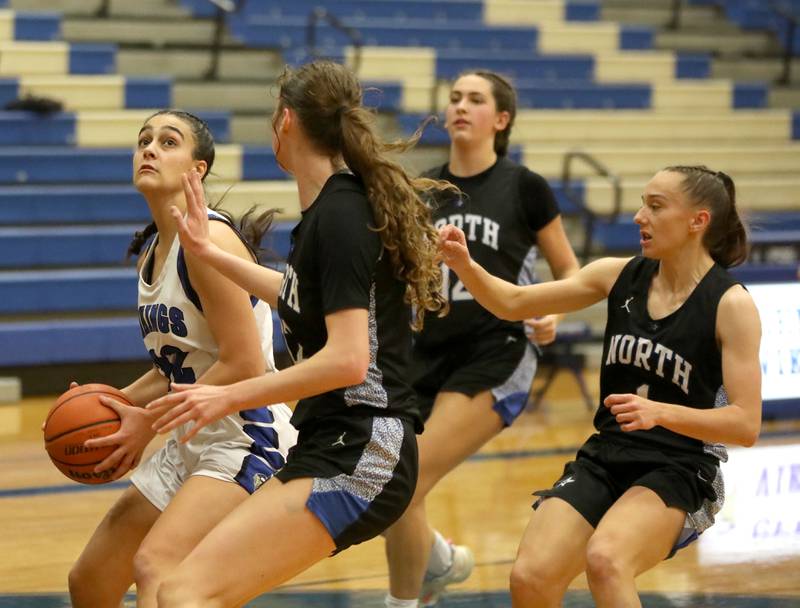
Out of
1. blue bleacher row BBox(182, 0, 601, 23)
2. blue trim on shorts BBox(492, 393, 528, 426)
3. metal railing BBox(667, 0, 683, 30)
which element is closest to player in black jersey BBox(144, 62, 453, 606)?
blue trim on shorts BBox(492, 393, 528, 426)

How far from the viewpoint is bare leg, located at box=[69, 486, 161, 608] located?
136 inches

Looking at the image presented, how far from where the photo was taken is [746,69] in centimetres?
1367

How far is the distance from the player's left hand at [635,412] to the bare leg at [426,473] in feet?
4.07

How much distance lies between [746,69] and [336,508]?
11.6 meters

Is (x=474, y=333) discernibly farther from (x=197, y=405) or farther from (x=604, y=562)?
(x=197, y=405)

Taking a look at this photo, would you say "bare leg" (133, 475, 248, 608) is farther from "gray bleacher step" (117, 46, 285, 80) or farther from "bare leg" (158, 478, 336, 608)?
"gray bleacher step" (117, 46, 285, 80)

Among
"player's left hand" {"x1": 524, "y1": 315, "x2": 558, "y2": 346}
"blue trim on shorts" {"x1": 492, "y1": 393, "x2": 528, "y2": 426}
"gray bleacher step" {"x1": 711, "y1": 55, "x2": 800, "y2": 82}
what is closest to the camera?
"blue trim on shorts" {"x1": 492, "y1": 393, "x2": 528, "y2": 426}

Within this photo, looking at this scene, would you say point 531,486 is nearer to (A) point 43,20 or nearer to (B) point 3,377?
(B) point 3,377

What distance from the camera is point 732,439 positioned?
333cm

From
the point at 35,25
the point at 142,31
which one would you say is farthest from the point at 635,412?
the point at 142,31

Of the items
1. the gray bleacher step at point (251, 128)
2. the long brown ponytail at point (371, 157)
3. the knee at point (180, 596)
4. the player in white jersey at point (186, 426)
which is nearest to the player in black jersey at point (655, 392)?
the long brown ponytail at point (371, 157)

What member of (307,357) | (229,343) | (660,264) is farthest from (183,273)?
(660,264)

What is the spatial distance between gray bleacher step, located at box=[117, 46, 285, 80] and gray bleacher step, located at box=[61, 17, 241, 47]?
140 millimetres

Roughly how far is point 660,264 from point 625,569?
867mm
